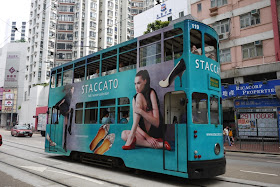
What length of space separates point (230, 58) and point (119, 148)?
17091mm

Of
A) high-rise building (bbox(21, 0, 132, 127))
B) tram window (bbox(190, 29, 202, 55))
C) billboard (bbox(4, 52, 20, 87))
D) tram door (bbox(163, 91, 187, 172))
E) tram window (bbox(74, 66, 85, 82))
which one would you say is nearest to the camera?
tram door (bbox(163, 91, 187, 172))

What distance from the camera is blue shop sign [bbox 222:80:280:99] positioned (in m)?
18.2

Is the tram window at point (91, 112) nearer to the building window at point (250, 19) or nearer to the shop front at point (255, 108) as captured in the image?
the shop front at point (255, 108)

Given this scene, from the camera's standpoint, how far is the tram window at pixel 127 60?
765cm

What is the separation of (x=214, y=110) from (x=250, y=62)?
15.4 metres

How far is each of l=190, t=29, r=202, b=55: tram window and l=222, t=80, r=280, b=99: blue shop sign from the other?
14.2 meters

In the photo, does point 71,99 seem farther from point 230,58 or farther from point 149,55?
point 230,58

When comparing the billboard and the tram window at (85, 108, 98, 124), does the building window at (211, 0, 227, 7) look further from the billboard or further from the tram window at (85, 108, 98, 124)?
the billboard

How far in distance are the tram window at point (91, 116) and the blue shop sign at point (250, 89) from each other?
1498cm

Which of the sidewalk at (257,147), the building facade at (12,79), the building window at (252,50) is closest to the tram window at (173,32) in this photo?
the sidewalk at (257,147)

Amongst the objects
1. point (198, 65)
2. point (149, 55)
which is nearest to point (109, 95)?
point (149, 55)

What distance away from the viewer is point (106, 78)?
853cm

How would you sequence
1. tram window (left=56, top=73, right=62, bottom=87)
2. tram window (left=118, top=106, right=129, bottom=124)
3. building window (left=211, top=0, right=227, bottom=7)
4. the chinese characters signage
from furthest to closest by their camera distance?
the chinese characters signage → building window (left=211, top=0, right=227, bottom=7) → tram window (left=56, top=73, right=62, bottom=87) → tram window (left=118, top=106, right=129, bottom=124)

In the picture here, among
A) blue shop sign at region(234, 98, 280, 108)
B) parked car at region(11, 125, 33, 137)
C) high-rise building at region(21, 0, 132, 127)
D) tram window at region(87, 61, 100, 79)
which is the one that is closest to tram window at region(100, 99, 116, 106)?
tram window at region(87, 61, 100, 79)
